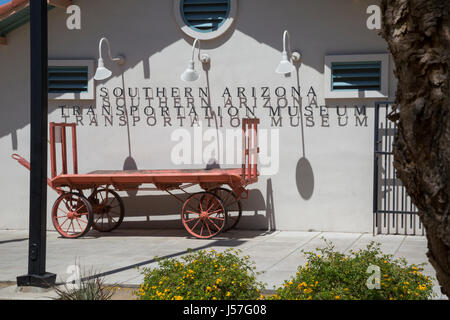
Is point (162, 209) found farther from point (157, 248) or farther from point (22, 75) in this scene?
point (22, 75)

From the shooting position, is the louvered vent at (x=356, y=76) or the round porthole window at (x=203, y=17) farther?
the round porthole window at (x=203, y=17)

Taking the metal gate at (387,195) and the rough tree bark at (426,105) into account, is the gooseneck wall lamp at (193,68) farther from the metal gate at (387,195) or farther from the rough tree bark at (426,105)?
the rough tree bark at (426,105)

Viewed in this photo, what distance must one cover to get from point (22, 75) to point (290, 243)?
6265 mm

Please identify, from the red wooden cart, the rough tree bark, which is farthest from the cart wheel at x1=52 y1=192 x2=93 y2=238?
the rough tree bark

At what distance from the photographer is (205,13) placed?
38.6 feet

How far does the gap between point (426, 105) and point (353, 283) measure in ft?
6.81

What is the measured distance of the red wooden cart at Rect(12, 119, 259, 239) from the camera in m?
10.4

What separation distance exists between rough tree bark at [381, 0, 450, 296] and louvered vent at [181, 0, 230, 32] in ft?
29.2

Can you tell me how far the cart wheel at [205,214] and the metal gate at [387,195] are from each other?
8.72ft

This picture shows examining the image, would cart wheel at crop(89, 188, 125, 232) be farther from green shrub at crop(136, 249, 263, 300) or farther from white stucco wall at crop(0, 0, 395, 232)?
green shrub at crop(136, 249, 263, 300)

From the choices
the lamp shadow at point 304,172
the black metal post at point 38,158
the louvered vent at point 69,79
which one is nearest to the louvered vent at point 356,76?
the lamp shadow at point 304,172

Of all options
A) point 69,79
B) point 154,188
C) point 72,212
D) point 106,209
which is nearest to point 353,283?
point 154,188

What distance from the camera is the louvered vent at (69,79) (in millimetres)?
12133

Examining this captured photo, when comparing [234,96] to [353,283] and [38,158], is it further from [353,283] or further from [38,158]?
[353,283]
